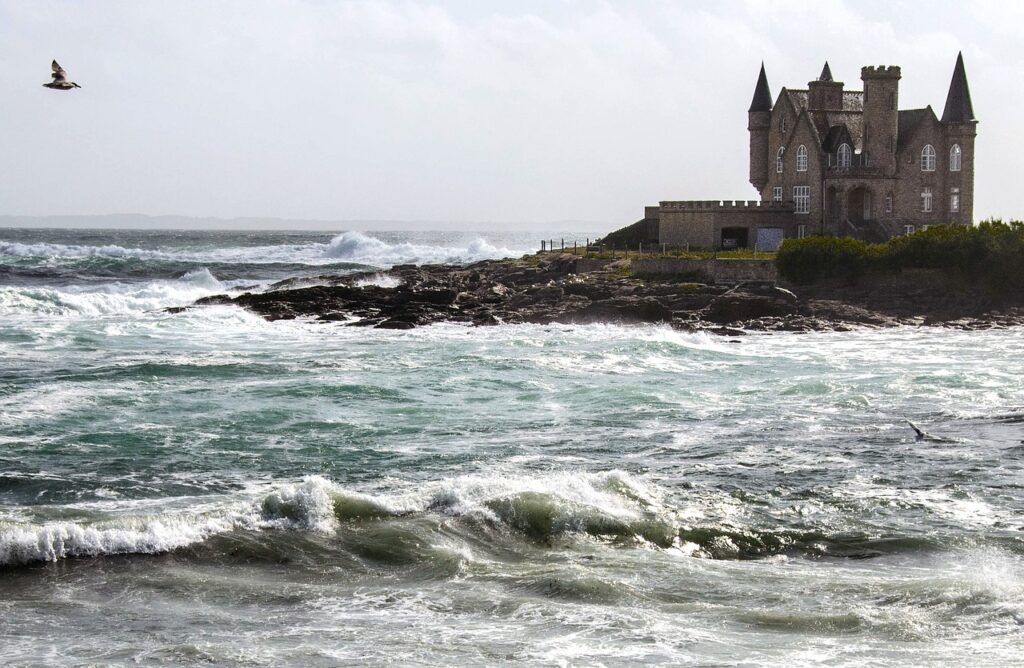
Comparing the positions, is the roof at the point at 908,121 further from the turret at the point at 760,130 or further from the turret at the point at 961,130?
the turret at the point at 760,130

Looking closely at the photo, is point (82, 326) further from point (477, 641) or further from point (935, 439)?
point (477, 641)

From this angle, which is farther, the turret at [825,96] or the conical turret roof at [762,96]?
the conical turret roof at [762,96]

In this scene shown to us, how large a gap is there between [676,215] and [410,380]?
36.8 metres

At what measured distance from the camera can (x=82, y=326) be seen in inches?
1578

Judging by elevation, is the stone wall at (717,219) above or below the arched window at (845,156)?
below

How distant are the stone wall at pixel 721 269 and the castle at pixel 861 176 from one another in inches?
391

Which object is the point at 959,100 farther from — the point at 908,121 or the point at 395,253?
the point at 395,253

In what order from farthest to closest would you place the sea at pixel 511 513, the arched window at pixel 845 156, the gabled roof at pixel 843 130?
the gabled roof at pixel 843 130
the arched window at pixel 845 156
the sea at pixel 511 513

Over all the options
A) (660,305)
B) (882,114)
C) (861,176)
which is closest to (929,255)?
(660,305)

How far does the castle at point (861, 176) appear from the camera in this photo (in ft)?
193

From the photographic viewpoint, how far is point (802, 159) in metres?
60.8

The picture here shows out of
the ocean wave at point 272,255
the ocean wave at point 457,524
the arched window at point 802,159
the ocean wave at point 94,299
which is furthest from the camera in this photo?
the ocean wave at point 272,255

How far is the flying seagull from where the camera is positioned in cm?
1603

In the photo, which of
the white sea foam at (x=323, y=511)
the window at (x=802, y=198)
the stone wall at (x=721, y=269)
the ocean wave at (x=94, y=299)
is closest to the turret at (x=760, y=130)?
the window at (x=802, y=198)
